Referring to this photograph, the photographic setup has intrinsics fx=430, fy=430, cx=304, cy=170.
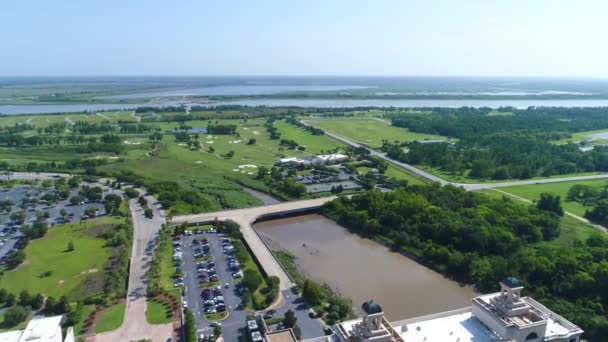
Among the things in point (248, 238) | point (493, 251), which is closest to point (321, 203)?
point (248, 238)

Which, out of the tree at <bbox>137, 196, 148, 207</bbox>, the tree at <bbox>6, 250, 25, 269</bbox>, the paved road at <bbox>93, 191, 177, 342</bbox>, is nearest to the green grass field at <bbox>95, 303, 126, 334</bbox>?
the paved road at <bbox>93, 191, 177, 342</bbox>

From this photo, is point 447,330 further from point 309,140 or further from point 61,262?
point 309,140

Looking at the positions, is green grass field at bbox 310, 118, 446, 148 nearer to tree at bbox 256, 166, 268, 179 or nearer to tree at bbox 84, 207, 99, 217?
tree at bbox 256, 166, 268, 179

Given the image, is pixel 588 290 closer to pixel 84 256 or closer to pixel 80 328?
pixel 80 328

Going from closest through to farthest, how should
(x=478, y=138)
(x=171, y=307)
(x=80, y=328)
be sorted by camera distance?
(x=80, y=328) → (x=171, y=307) → (x=478, y=138)

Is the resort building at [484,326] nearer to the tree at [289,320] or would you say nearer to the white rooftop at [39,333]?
the tree at [289,320]

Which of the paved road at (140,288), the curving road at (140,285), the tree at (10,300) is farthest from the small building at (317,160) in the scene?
the tree at (10,300)
